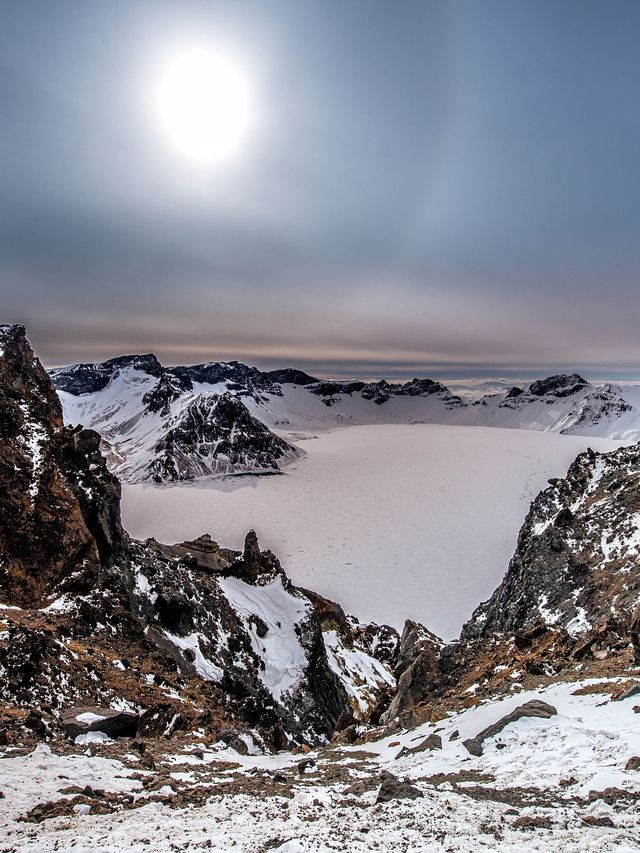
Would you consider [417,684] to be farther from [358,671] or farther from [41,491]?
[41,491]

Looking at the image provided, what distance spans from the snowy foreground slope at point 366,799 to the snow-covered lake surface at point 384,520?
38162 mm

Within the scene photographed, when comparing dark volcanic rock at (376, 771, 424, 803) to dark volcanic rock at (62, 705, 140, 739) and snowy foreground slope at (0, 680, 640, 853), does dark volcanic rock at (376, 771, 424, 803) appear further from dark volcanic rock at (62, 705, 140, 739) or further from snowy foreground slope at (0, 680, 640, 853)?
dark volcanic rock at (62, 705, 140, 739)

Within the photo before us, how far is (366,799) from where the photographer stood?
7938mm

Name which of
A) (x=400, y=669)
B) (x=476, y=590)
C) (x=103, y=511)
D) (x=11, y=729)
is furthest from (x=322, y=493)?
(x=11, y=729)

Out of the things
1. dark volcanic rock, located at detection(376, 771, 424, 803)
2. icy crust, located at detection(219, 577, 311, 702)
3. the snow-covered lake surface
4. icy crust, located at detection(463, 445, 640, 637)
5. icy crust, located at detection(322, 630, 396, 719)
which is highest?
dark volcanic rock, located at detection(376, 771, 424, 803)

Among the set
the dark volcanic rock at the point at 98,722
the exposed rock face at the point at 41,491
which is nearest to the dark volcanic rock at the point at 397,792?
the dark volcanic rock at the point at 98,722

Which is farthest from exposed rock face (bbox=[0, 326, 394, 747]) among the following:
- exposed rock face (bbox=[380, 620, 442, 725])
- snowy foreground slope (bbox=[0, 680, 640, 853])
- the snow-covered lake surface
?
the snow-covered lake surface

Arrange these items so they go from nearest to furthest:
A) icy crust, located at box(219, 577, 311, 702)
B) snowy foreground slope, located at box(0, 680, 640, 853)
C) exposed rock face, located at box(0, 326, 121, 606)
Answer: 1. snowy foreground slope, located at box(0, 680, 640, 853)
2. exposed rock face, located at box(0, 326, 121, 606)
3. icy crust, located at box(219, 577, 311, 702)

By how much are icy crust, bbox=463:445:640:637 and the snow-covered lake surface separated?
1900 cm

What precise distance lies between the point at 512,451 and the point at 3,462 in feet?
543

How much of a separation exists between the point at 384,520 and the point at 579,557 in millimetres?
60258

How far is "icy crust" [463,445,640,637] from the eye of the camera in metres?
21.1

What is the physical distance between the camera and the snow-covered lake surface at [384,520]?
54.0 metres

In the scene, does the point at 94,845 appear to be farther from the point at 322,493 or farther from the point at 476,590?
the point at 322,493
